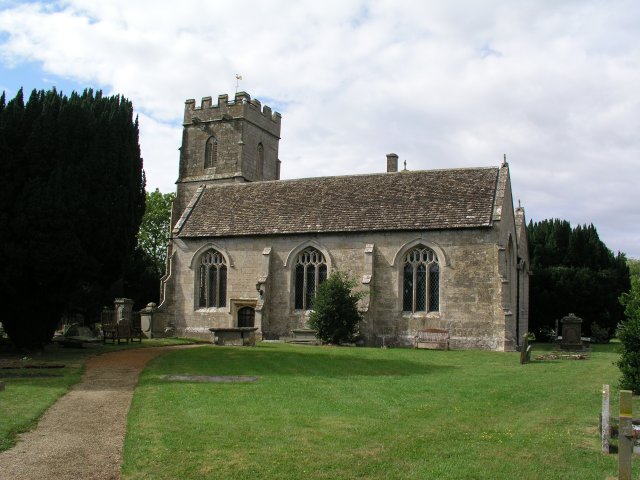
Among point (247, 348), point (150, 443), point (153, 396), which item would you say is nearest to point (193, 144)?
point (247, 348)

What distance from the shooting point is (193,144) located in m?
49.8

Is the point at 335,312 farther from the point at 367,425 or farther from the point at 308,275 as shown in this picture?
the point at 367,425

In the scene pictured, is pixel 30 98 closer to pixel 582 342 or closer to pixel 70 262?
pixel 70 262

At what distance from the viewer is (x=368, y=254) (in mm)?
31703

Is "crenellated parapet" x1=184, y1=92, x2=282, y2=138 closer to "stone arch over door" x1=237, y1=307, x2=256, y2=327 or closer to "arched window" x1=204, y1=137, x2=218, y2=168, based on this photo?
"arched window" x1=204, y1=137, x2=218, y2=168

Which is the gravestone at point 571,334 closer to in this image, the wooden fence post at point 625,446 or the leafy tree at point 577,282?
the leafy tree at point 577,282

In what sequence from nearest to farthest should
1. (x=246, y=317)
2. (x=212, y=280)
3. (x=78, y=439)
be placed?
(x=78, y=439) → (x=246, y=317) → (x=212, y=280)

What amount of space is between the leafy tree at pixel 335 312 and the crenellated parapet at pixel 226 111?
21779mm

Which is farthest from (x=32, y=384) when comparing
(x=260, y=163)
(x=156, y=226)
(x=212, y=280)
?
(x=156, y=226)

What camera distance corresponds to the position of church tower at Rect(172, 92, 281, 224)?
4822cm

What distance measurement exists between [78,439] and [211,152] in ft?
134

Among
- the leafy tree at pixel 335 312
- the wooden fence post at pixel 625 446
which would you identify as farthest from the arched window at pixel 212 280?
the wooden fence post at pixel 625 446

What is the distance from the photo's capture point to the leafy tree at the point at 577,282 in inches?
1651

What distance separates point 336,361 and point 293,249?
12.8 m
